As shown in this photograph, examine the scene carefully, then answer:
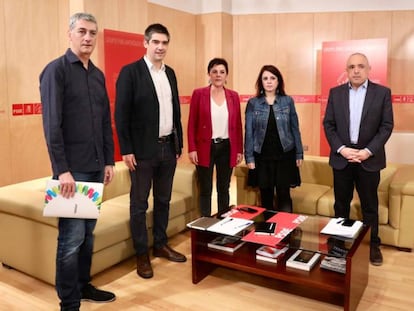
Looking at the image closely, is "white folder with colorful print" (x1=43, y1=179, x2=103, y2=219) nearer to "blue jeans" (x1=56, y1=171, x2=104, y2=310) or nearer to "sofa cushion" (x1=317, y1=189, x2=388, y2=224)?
"blue jeans" (x1=56, y1=171, x2=104, y2=310)

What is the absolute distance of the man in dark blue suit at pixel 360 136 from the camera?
9.62 ft

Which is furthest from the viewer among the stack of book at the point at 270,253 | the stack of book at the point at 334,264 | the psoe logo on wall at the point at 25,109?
the psoe logo on wall at the point at 25,109

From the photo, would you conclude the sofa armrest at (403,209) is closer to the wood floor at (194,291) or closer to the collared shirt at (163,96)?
the wood floor at (194,291)

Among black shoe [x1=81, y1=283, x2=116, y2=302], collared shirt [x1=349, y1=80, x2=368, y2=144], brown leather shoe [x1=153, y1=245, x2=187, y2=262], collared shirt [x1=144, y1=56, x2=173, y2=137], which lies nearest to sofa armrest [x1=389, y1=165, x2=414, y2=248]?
collared shirt [x1=349, y1=80, x2=368, y2=144]

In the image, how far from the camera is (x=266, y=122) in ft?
10.6

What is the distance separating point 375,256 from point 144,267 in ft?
5.38

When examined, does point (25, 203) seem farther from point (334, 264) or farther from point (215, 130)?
point (334, 264)

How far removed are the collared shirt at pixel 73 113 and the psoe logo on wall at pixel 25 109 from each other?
2.33 meters

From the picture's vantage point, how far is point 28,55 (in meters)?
4.23

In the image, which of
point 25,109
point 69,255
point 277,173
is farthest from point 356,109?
point 25,109

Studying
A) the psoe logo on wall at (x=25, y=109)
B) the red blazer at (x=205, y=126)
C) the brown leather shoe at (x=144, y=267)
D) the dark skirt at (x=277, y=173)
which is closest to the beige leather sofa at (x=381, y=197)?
the dark skirt at (x=277, y=173)

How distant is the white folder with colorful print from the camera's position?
207cm

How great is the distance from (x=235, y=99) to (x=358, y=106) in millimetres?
948

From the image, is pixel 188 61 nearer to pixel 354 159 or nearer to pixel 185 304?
pixel 354 159
